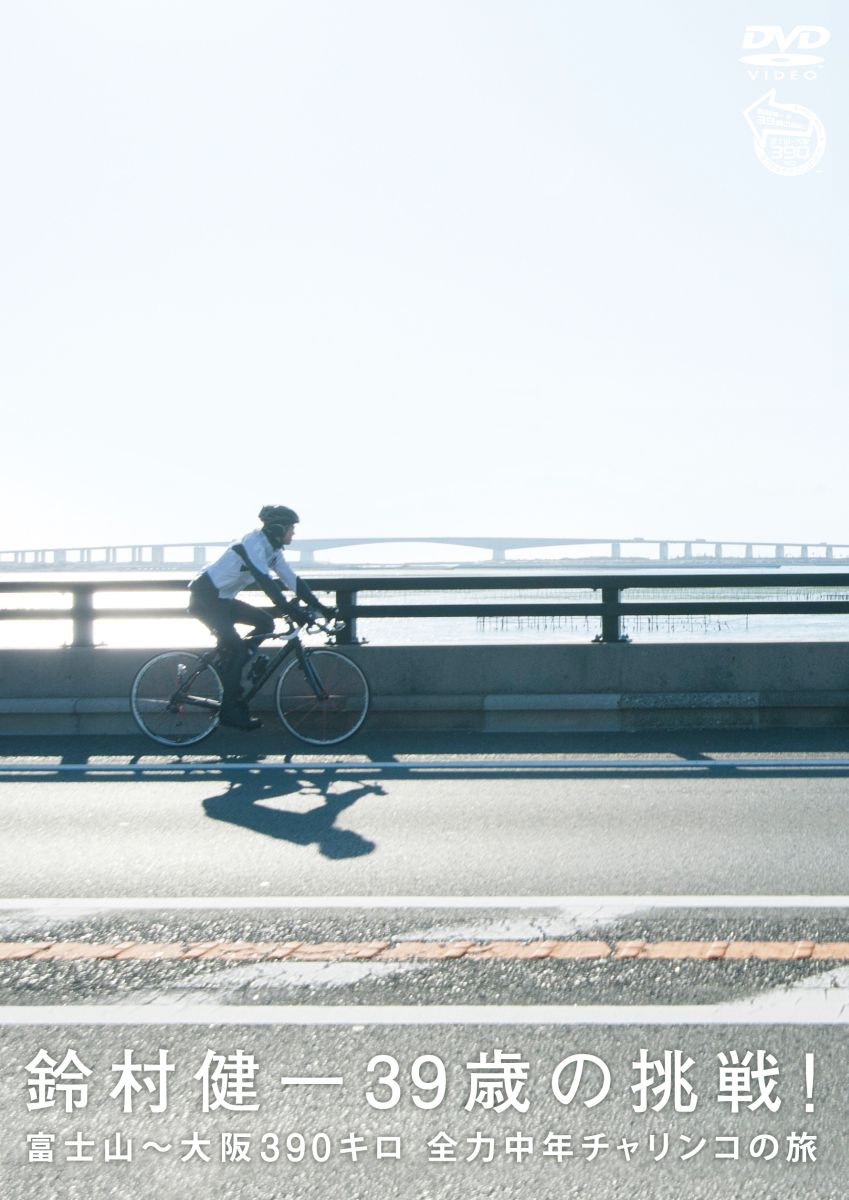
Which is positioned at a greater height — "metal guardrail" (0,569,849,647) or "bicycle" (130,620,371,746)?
"metal guardrail" (0,569,849,647)

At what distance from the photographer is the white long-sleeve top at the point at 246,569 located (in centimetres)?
1094

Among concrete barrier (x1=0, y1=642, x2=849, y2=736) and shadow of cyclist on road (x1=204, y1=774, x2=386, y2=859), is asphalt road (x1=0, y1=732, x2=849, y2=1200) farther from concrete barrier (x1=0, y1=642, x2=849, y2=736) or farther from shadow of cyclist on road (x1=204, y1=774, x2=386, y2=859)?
concrete barrier (x1=0, y1=642, x2=849, y2=736)

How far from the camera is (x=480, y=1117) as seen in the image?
3832 mm

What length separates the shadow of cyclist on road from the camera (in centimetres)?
746

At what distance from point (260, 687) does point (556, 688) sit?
2.71m

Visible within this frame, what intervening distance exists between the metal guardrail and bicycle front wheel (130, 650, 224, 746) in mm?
695

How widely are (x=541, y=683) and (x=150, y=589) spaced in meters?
3.58

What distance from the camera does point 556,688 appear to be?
12.3 metres

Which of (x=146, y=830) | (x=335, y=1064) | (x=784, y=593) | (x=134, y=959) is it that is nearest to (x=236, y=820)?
(x=146, y=830)

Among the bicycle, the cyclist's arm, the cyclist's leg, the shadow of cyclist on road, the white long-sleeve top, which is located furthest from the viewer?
the bicycle

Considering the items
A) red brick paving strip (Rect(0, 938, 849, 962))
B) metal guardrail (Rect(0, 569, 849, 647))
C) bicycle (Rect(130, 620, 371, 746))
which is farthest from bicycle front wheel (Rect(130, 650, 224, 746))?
red brick paving strip (Rect(0, 938, 849, 962))

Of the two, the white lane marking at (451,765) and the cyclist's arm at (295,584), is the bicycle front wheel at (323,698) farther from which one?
the white lane marking at (451,765)

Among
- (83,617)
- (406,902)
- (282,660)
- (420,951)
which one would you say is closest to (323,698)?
(282,660)

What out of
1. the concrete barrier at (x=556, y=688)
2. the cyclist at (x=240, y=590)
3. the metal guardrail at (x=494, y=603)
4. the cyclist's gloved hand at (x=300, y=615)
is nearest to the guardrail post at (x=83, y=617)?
the metal guardrail at (x=494, y=603)
